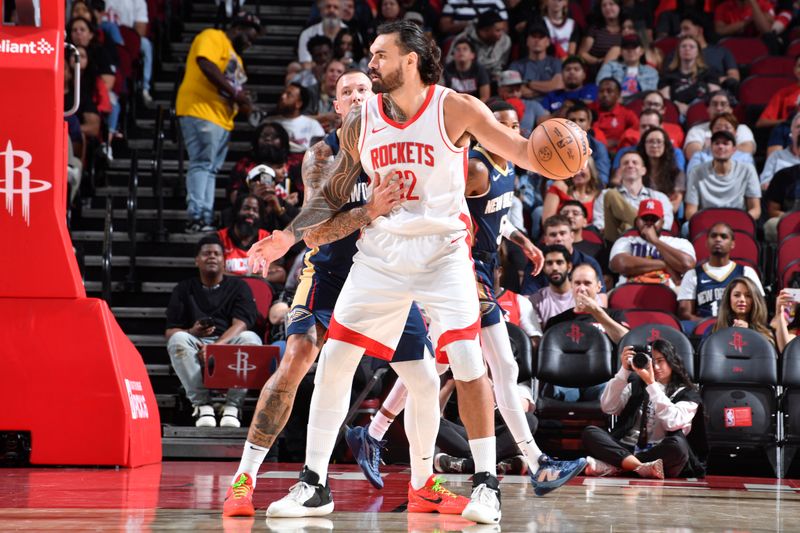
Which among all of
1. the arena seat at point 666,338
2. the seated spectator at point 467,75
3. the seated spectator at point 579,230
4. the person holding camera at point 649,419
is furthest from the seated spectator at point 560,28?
the person holding camera at point 649,419

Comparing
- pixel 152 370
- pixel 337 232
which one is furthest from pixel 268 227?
pixel 337 232

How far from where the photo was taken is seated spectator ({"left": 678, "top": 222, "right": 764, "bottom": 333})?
9633 millimetres

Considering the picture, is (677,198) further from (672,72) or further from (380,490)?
(380,490)

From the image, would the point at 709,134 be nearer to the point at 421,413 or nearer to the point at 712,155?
the point at 712,155

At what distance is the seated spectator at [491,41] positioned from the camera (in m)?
14.0

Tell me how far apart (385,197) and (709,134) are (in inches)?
340

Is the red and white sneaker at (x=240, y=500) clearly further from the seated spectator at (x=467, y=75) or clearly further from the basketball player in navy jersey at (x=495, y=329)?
the seated spectator at (x=467, y=75)

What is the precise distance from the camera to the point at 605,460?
782 cm

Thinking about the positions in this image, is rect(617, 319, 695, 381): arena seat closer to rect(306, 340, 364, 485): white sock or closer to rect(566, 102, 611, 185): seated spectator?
rect(566, 102, 611, 185): seated spectator

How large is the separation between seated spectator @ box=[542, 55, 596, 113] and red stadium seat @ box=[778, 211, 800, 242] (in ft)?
11.1

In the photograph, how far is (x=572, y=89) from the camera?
1334cm

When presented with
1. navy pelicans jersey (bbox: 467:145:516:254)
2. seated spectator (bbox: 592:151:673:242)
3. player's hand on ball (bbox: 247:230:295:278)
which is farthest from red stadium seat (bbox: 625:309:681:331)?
player's hand on ball (bbox: 247:230:295:278)

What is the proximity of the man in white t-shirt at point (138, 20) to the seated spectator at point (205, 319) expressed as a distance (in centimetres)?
500

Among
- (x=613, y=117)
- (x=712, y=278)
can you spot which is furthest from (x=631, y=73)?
(x=712, y=278)
